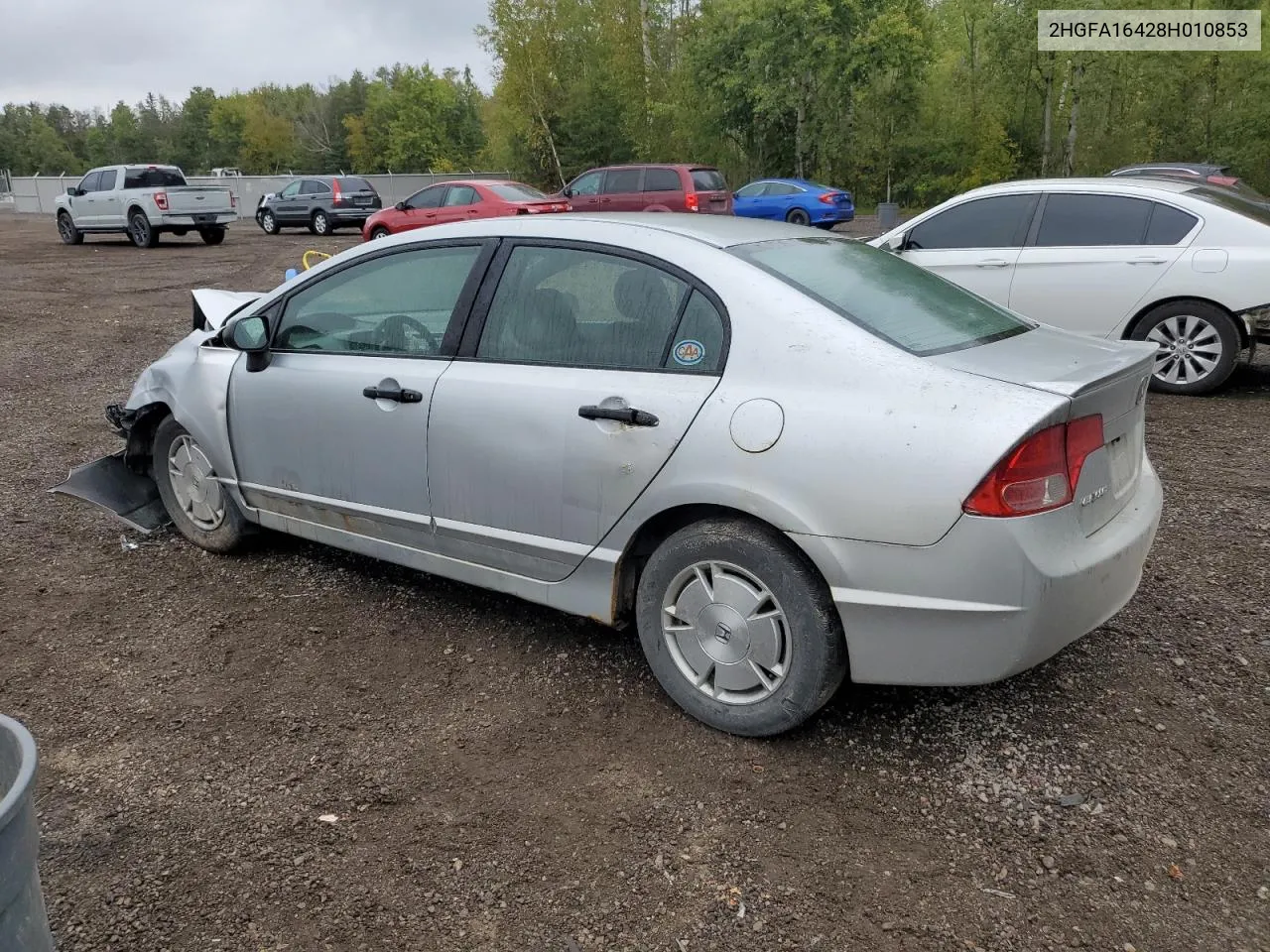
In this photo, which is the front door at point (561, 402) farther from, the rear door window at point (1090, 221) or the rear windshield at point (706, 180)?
the rear windshield at point (706, 180)

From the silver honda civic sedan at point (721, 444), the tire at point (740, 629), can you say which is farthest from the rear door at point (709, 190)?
the tire at point (740, 629)

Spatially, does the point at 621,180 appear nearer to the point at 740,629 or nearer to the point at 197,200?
the point at 197,200

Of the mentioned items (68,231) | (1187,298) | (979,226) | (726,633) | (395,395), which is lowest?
(726,633)

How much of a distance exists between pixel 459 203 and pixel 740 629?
18279mm

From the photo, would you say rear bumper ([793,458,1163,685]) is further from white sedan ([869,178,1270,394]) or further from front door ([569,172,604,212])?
front door ([569,172,604,212])

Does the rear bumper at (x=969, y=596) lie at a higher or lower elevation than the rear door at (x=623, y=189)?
lower

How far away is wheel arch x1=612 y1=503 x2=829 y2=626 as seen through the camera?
291cm

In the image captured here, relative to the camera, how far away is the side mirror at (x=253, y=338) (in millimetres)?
4137

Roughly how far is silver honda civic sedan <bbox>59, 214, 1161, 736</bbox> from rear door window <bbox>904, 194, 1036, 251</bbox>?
4.66m

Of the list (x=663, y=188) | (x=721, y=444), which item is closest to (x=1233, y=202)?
(x=721, y=444)

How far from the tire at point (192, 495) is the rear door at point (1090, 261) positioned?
5976 mm

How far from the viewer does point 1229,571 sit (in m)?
4.25

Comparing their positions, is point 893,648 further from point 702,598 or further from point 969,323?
point 969,323

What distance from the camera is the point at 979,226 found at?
8047 mm
